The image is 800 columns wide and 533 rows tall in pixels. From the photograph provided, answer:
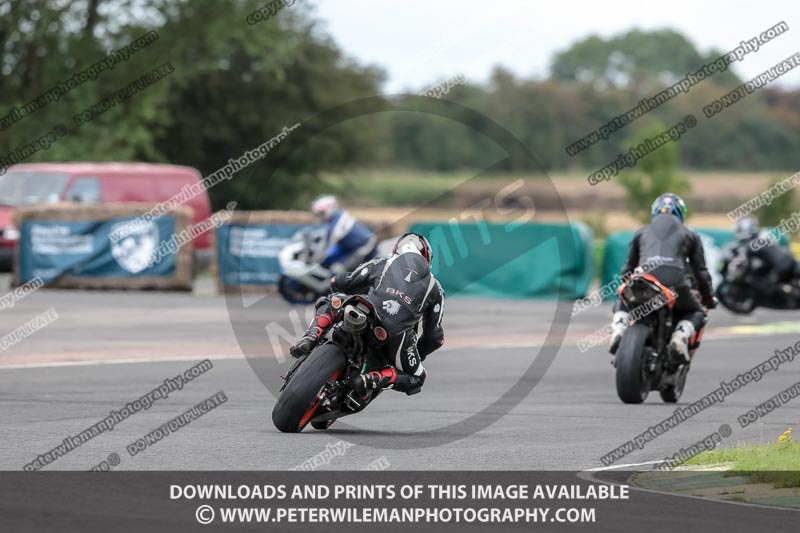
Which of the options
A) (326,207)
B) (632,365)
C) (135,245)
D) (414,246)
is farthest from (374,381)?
(135,245)

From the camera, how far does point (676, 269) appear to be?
46.0ft

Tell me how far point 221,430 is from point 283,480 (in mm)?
2638

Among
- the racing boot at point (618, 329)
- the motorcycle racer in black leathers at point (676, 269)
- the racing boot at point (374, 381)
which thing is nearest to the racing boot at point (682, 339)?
the motorcycle racer in black leathers at point (676, 269)

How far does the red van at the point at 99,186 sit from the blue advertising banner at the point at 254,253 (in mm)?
714

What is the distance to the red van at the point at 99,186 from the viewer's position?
31.0 m

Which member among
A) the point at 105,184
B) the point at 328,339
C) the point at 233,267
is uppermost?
the point at 105,184

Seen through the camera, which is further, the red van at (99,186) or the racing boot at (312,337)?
the red van at (99,186)

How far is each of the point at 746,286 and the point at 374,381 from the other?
58.2ft

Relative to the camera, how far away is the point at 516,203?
3216 centimetres

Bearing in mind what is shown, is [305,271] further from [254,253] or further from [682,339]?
[682,339]

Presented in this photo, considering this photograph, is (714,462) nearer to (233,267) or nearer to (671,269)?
(671,269)

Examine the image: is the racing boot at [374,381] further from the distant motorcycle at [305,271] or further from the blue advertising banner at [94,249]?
the blue advertising banner at [94,249]

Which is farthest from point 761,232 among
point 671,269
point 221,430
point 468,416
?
point 221,430

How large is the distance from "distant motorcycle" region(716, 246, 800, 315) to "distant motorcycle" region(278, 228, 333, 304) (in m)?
7.05
